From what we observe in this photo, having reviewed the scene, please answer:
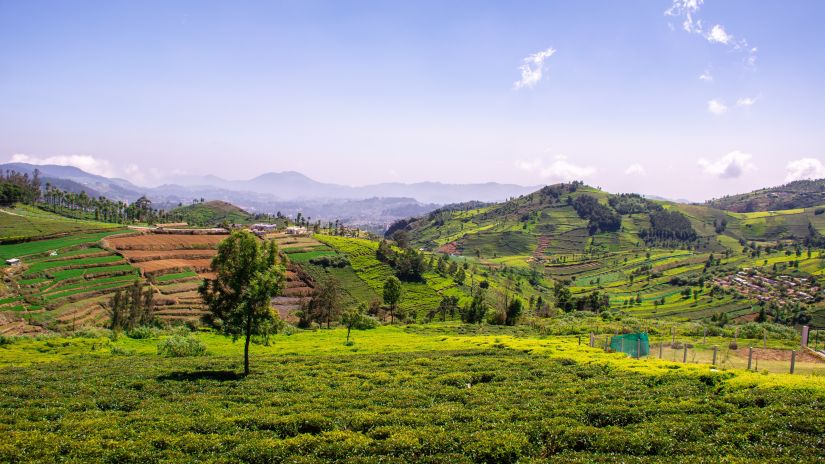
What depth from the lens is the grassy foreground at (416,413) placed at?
822 inches

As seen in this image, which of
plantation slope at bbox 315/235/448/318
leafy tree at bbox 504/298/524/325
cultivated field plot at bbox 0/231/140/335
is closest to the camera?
cultivated field plot at bbox 0/231/140/335

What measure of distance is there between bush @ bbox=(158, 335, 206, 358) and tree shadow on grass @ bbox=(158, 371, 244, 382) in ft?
62.0

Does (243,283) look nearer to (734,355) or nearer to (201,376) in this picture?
(201,376)

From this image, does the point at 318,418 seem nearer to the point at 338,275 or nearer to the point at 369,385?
the point at 369,385

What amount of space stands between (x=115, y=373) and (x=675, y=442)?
42491 mm

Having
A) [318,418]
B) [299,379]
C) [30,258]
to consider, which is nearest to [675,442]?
[318,418]

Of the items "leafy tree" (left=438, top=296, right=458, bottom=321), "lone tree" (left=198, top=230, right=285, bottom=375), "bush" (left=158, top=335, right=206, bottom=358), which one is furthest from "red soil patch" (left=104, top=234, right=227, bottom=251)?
"lone tree" (left=198, top=230, right=285, bottom=375)

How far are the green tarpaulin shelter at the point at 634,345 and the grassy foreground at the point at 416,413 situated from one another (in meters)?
5.51

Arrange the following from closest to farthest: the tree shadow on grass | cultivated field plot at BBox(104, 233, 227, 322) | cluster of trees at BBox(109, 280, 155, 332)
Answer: the tree shadow on grass < cluster of trees at BBox(109, 280, 155, 332) < cultivated field plot at BBox(104, 233, 227, 322)

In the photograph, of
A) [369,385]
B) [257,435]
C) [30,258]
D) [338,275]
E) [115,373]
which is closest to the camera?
[257,435]

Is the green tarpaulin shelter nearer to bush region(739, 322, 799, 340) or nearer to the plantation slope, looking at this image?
bush region(739, 322, 799, 340)

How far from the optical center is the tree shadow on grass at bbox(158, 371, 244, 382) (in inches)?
1512

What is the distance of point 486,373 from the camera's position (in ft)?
125

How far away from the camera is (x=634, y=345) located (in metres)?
49.1
